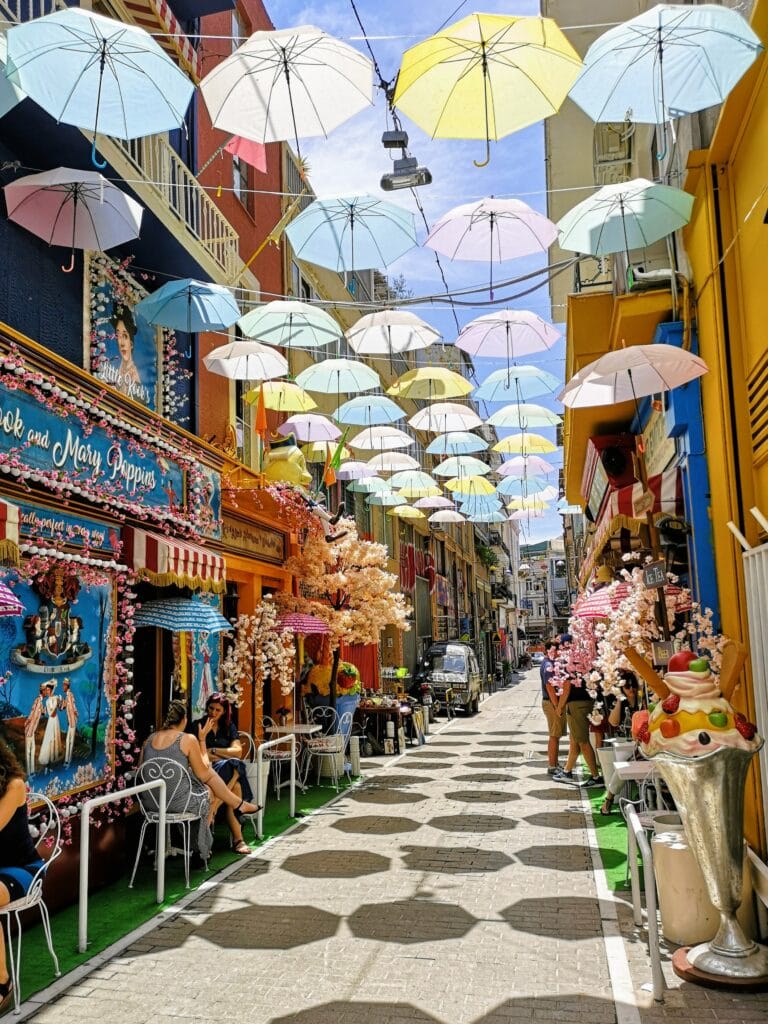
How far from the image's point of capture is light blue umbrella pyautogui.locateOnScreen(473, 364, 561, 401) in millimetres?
14985

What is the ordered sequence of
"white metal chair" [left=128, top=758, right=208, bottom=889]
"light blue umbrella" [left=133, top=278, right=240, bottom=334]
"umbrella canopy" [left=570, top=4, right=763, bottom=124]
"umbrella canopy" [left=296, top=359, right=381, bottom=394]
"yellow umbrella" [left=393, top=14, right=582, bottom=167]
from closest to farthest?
"umbrella canopy" [left=570, top=4, right=763, bottom=124] → "yellow umbrella" [left=393, top=14, right=582, bottom=167] → "white metal chair" [left=128, top=758, right=208, bottom=889] → "light blue umbrella" [left=133, top=278, right=240, bottom=334] → "umbrella canopy" [left=296, top=359, right=381, bottom=394]

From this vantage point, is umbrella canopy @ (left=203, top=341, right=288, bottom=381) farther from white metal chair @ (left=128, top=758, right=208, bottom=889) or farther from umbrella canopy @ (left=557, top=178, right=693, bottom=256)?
white metal chair @ (left=128, top=758, right=208, bottom=889)

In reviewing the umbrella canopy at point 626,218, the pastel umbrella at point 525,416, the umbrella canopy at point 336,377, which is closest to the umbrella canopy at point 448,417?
the pastel umbrella at point 525,416

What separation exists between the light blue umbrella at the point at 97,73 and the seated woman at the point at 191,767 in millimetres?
5214

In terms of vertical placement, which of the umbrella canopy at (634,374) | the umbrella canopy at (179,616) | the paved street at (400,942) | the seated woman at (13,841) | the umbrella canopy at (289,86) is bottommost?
the paved street at (400,942)

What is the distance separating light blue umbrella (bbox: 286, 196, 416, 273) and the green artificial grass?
653 centimetres

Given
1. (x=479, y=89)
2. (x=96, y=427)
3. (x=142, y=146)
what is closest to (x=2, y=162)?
(x=142, y=146)

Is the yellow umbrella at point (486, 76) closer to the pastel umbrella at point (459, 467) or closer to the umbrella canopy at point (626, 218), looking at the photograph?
the umbrella canopy at point (626, 218)

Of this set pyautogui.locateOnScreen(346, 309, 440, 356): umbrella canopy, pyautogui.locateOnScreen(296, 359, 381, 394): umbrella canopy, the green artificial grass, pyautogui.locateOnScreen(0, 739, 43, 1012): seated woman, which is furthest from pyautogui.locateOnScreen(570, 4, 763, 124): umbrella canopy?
the green artificial grass

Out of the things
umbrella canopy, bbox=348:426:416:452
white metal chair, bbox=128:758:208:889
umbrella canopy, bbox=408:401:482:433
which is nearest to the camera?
white metal chair, bbox=128:758:208:889

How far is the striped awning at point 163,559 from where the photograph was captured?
30.5 ft

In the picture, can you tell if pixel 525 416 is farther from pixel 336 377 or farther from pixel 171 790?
pixel 171 790

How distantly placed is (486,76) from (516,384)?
869cm

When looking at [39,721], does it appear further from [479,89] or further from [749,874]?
[479,89]
